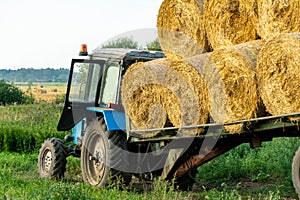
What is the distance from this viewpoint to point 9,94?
3494 cm

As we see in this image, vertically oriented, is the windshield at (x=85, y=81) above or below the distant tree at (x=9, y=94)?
above

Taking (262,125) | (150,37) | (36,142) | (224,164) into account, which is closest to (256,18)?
(262,125)

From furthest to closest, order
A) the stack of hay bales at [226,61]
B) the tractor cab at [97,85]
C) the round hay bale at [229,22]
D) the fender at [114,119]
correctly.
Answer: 1. the tractor cab at [97,85]
2. the fender at [114,119]
3. the round hay bale at [229,22]
4. the stack of hay bales at [226,61]

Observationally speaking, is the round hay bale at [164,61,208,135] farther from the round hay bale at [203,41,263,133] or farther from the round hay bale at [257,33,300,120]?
the round hay bale at [257,33,300,120]

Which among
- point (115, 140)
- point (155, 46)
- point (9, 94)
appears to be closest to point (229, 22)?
point (115, 140)


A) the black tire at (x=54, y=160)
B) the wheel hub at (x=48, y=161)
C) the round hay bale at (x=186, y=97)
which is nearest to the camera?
the round hay bale at (x=186, y=97)

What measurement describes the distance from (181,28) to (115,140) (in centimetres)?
216

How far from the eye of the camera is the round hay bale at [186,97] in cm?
647

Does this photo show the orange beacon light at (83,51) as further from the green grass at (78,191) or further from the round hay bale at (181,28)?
the round hay bale at (181,28)

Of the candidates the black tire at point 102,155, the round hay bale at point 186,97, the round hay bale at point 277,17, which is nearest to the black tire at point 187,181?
the black tire at point 102,155

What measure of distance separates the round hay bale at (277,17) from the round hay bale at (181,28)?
112 centimetres

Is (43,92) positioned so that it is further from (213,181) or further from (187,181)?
(187,181)

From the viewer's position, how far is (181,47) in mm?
7148

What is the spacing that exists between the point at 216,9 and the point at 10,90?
30.0m
